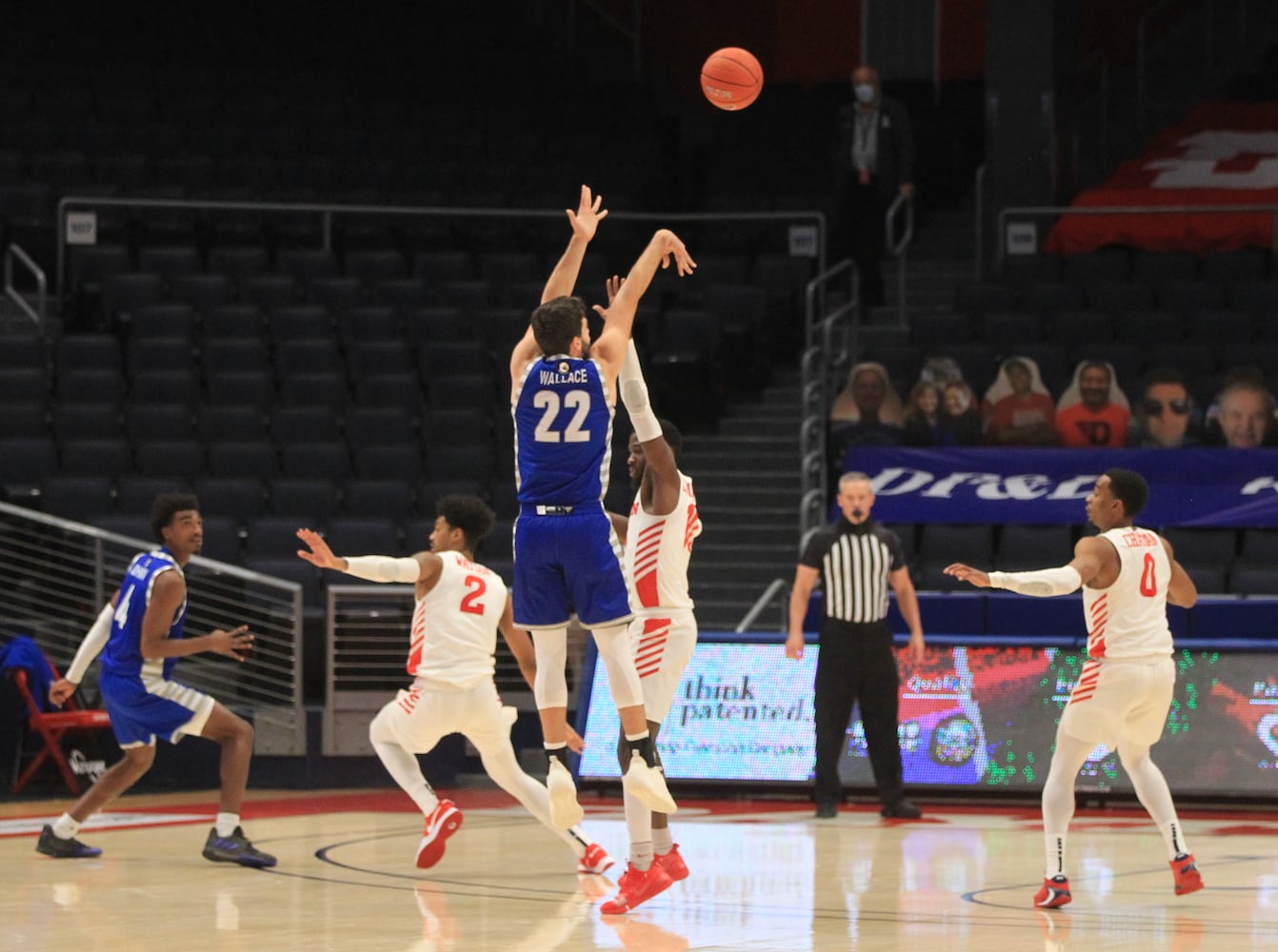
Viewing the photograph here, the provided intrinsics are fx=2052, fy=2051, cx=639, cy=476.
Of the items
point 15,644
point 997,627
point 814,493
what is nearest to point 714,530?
point 814,493

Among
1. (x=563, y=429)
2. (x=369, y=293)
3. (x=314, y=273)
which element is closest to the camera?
(x=563, y=429)

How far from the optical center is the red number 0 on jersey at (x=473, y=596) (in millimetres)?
10227

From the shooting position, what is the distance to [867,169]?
784 inches

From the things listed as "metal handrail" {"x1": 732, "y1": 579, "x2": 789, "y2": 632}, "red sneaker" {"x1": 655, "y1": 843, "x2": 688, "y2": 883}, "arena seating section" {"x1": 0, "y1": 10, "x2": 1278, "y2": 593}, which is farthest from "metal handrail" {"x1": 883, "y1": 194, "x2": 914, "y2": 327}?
"red sneaker" {"x1": 655, "y1": 843, "x2": 688, "y2": 883}

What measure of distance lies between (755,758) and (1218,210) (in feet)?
25.8

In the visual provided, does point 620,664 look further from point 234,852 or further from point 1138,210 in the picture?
point 1138,210

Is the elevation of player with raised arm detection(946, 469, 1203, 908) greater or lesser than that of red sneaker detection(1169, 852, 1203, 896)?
greater

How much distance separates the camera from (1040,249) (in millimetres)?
20312

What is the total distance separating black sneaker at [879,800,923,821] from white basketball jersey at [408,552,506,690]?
150 inches

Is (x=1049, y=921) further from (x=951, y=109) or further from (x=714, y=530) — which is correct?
(x=951, y=109)

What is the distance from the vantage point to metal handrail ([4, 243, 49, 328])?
735 inches

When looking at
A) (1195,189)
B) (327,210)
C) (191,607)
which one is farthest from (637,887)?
(1195,189)

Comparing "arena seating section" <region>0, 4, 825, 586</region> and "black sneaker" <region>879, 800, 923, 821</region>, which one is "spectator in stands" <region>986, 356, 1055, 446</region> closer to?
"arena seating section" <region>0, 4, 825, 586</region>

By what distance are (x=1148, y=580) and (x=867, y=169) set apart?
37.1 feet
